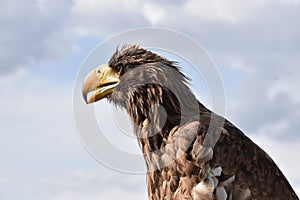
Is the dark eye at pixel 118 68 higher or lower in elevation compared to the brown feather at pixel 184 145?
higher

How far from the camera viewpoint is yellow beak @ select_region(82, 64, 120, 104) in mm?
14266

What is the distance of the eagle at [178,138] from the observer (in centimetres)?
1341

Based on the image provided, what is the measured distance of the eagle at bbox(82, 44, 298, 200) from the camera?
44.0 feet

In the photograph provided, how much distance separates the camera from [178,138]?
44.3ft

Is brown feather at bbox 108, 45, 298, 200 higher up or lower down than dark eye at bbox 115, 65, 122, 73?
lower down

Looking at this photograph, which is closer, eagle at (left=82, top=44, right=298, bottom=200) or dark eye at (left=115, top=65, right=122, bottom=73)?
eagle at (left=82, top=44, right=298, bottom=200)

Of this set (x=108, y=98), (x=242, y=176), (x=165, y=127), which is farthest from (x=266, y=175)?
(x=108, y=98)

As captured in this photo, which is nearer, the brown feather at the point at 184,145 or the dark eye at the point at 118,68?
the brown feather at the point at 184,145

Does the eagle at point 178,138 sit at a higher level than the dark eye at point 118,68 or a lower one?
lower

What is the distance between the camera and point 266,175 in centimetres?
1359

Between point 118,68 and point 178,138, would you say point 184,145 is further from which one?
point 118,68

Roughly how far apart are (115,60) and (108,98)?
571 millimetres

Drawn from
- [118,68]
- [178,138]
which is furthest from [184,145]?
[118,68]

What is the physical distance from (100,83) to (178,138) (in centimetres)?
157
